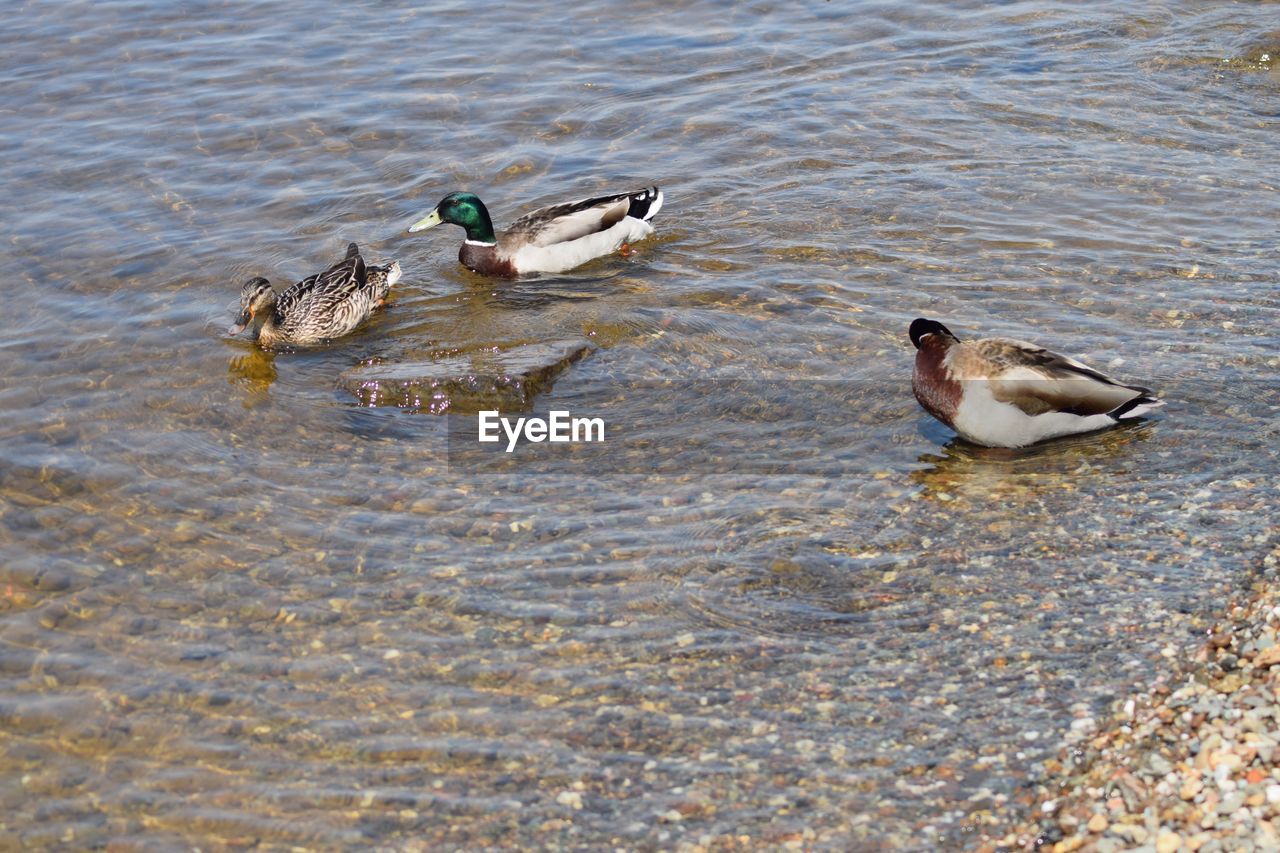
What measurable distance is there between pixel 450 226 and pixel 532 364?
11.5 ft

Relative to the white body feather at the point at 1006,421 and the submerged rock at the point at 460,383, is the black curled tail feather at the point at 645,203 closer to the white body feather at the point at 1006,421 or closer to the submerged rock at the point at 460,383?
the submerged rock at the point at 460,383

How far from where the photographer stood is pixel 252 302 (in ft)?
31.3

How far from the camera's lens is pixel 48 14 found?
1580 cm

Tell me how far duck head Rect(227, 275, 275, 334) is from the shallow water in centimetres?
15

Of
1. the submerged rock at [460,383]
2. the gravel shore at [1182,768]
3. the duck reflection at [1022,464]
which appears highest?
the submerged rock at [460,383]

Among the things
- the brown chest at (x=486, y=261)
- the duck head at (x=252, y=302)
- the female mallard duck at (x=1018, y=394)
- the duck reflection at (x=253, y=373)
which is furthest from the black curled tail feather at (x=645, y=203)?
the female mallard duck at (x=1018, y=394)

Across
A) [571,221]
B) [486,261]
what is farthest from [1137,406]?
[486,261]

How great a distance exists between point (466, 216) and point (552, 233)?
0.71 m

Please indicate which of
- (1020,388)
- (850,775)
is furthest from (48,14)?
(850,775)

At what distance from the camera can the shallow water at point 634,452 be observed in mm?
5621

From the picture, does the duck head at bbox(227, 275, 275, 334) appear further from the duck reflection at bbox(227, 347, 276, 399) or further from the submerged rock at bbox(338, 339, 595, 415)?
the submerged rock at bbox(338, 339, 595, 415)

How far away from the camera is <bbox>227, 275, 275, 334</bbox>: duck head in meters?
9.55

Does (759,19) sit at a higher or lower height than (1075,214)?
higher

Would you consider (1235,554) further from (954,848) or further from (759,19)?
(759,19)
